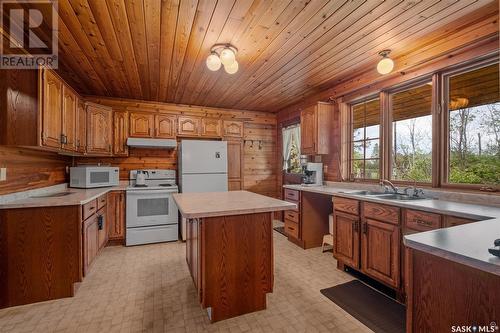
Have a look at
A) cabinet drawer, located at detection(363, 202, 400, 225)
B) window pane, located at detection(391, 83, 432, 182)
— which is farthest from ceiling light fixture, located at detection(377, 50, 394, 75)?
cabinet drawer, located at detection(363, 202, 400, 225)

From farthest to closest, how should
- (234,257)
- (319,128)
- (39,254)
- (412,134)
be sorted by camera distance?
(319,128) → (412,134) → (39,254) → (234,257)

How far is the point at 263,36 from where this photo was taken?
2.14m

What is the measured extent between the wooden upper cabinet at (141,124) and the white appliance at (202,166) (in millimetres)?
665

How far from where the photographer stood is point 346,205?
2547mm

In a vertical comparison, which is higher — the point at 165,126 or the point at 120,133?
the point at 165,126

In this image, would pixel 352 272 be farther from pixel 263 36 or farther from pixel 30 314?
pixel 30 314

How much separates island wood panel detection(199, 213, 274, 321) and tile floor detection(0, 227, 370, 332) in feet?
0.39

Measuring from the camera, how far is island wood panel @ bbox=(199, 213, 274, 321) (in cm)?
175

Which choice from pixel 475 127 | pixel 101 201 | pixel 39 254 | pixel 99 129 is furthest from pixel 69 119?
pixel 475 127

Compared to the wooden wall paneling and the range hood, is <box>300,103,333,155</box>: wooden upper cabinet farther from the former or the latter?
the wooden wall paneling

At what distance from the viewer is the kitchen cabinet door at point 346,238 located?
2416 millimetres

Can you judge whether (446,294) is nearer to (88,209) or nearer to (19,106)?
(88,209)

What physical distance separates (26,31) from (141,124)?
81.3 inches

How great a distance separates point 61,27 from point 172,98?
206cm
